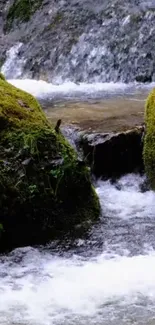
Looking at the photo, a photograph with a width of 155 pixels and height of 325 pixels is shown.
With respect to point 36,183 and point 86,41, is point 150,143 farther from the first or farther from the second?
point 86,41

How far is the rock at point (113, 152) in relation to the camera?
6.29 m

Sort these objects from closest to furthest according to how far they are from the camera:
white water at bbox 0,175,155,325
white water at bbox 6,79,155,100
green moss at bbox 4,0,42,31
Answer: white water at bbox 0,175,155,325 → white water at bbox 6,79,155,100 → green moss at bbox 4,0,42,31

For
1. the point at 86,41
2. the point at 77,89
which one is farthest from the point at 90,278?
the point at 86,41

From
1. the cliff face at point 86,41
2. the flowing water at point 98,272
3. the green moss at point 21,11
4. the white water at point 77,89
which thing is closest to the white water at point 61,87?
the white water at point 77,89

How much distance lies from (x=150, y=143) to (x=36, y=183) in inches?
56.7

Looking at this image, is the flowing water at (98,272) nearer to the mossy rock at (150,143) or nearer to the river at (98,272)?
the river at (98,272)

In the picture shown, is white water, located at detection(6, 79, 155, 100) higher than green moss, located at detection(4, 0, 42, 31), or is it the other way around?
green moss, located at detection(4, 0, 42, 31)

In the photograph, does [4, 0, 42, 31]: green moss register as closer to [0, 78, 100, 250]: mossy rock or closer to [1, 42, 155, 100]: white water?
[1, 42, 155, 100]: white water

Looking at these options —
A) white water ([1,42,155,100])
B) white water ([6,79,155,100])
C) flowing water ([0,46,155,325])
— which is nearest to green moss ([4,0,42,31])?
white water ([1,42,155,100])

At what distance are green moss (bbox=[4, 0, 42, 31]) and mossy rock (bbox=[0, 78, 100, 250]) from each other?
829cm

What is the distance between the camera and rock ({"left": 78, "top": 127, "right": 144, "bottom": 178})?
6.29 m

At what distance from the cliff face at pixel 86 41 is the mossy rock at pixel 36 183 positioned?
5.99m

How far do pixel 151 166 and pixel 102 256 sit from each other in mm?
1679

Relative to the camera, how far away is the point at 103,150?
6293 millimetres
